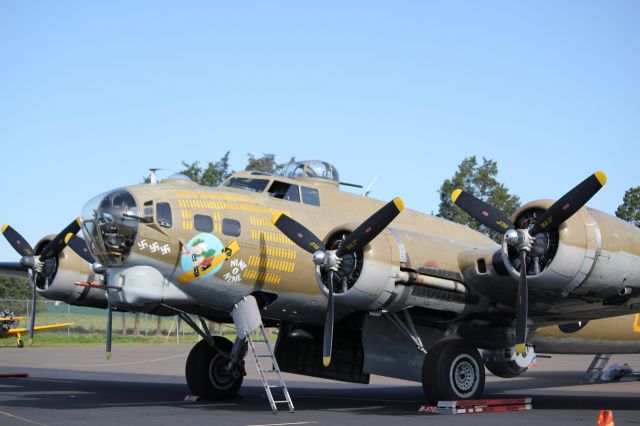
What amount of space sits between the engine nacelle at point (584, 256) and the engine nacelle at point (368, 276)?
2029 millimetres

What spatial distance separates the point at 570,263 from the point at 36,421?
Result: 8915mm

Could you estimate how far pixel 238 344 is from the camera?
1709cm

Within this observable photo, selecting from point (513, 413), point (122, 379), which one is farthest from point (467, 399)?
point (122, 379)

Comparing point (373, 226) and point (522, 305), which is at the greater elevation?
point (373, 226)

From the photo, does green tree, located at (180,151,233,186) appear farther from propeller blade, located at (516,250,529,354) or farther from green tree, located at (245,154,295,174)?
propeller blade, located at (516,250,529,354)

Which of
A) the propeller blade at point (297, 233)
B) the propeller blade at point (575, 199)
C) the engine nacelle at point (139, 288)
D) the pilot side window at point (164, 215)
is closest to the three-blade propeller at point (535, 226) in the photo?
the propeller blade at point (575, 199)

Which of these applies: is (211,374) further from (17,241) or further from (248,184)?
(17,241)

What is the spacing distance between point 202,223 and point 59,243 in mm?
5453

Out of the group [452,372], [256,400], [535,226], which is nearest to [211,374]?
[256,400]

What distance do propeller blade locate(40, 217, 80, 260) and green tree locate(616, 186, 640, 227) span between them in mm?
49273

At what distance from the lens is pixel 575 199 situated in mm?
13898

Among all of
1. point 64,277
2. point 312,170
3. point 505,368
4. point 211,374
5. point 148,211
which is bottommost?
point 211,374

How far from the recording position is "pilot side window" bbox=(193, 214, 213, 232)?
14906mm

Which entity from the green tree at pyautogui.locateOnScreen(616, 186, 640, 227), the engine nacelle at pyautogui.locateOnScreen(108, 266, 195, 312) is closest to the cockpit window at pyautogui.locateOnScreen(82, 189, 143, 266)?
the engine nacelle at pyautogui.locateOnScreen(108, 266, 195, 312)
